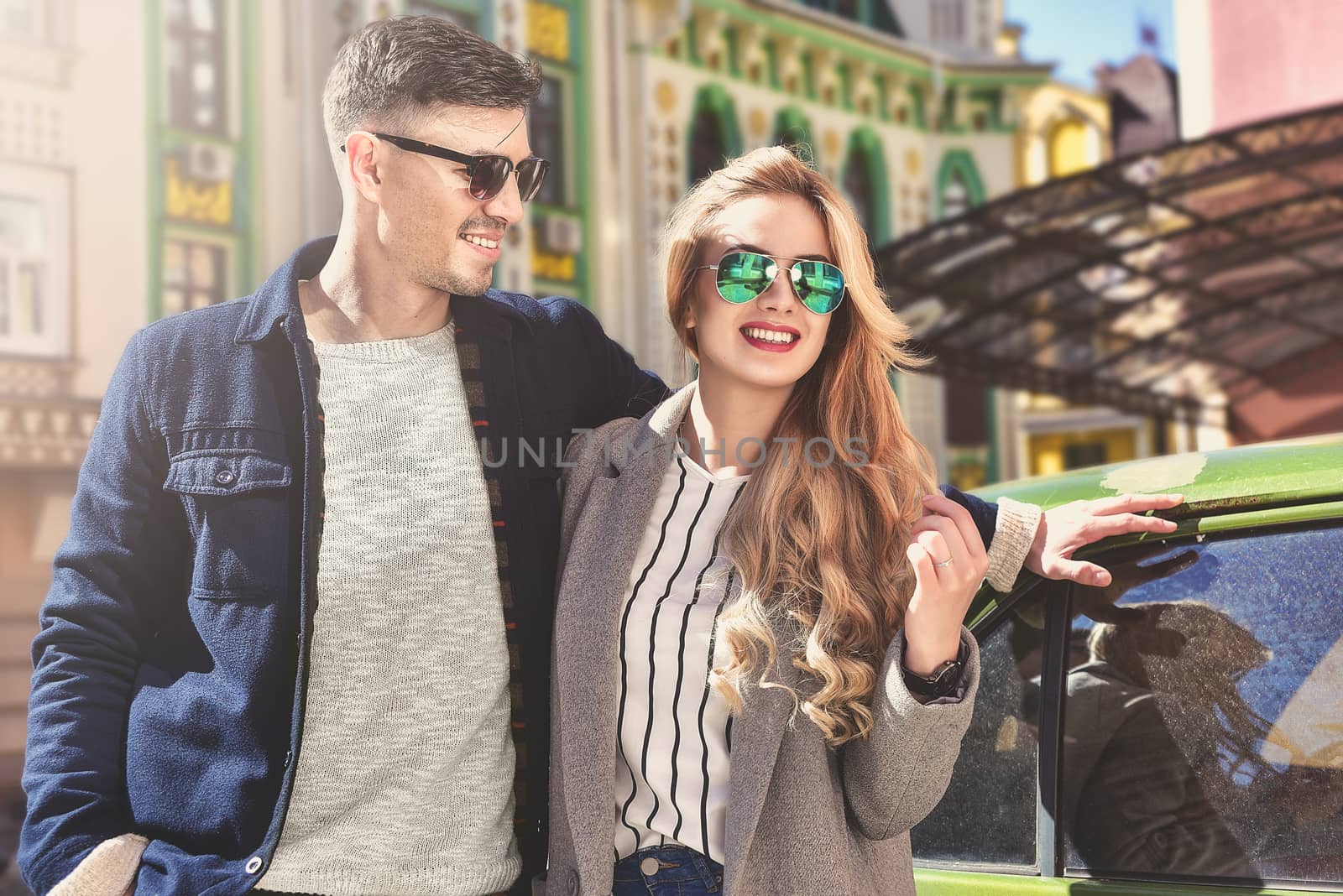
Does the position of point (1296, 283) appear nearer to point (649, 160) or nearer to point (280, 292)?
point (649, 160)

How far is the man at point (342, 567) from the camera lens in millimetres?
2059

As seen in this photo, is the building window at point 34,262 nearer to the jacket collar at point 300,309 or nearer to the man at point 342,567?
the jacket collar at point 300,309

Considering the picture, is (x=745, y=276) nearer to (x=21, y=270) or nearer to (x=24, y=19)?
(x=21, y=270)

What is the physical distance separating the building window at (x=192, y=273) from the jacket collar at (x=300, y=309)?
9.66 m

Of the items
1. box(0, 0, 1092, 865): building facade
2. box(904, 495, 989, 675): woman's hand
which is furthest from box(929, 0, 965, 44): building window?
box(904, 495, 989, 675): woman's hand

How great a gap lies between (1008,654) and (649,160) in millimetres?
14004

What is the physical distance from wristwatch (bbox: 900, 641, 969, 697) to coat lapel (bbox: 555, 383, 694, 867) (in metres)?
0.44

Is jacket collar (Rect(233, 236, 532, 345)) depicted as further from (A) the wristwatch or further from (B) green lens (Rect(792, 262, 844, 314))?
(A) the wristwatch

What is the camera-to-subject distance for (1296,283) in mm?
12492

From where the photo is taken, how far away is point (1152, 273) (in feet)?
39.5

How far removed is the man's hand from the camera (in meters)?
2.11

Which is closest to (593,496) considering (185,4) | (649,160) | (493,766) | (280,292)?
(493,766)

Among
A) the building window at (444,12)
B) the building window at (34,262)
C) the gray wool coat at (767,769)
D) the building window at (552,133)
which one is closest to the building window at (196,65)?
the building window at (34,262)

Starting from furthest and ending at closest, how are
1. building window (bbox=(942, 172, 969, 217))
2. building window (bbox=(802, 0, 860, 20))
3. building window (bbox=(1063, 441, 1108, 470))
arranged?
building window (bbox=(1063, 441, 1108, 470)), building window (bbox=(942, 172, 969, 217)), building window (bbox=(802, 0, 860, 20))
